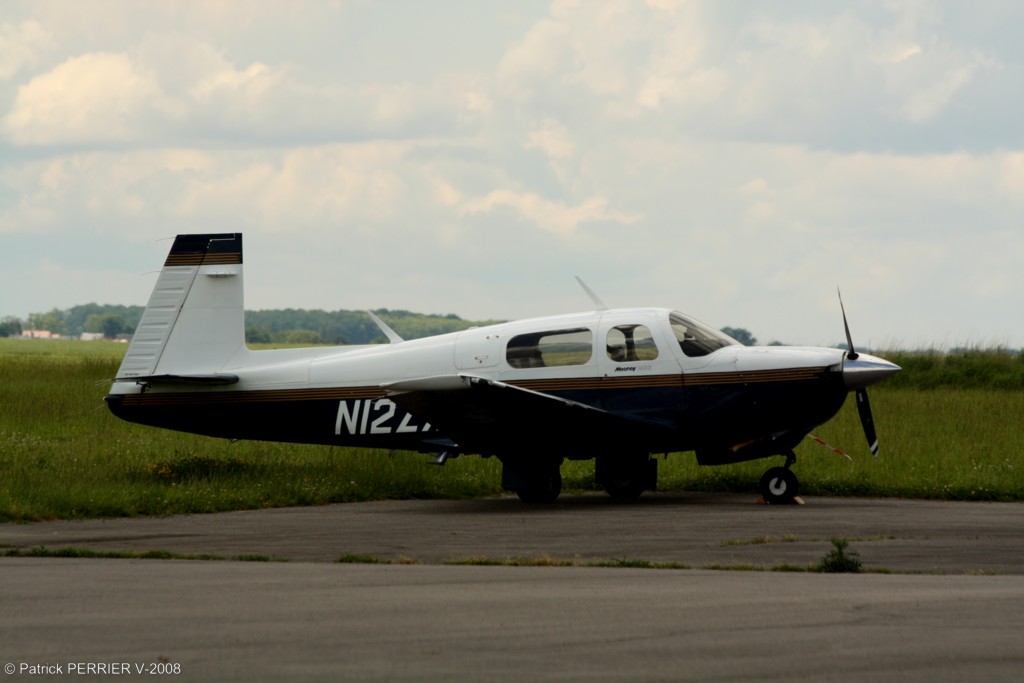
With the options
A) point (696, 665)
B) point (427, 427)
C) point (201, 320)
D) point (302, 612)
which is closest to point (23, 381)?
point (201, 320)

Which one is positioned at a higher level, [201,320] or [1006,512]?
[201,320]

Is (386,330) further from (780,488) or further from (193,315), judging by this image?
(780,488)

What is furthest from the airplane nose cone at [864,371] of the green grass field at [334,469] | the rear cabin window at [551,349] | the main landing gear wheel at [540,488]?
the main landing gear wheel at [540,488]

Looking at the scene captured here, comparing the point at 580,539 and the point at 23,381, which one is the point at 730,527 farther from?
the point at 23,381

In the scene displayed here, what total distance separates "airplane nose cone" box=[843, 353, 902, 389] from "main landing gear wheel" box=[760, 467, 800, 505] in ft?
4.17

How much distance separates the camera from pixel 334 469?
18.2 m

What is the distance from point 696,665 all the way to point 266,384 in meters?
11.6

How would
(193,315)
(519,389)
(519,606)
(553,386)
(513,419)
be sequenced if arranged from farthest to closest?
(193,315) < (553,386) < (513,419) < (519,389) < (519,606)

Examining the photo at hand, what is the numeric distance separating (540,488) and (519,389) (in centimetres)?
168

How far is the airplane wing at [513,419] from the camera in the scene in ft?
48.4

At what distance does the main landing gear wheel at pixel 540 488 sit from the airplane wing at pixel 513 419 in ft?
1.01

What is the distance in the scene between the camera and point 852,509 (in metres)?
14.8

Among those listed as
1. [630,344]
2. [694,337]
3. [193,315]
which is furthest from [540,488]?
[193,315]

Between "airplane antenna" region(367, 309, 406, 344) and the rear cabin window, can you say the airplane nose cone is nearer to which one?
the rear cabin window
